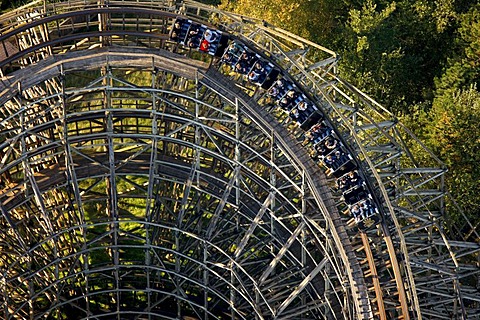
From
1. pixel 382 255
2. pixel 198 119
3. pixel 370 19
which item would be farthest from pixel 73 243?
pixel 370 19

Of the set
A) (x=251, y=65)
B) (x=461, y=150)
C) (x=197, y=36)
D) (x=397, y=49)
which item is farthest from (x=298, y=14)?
(x=197, y=36)

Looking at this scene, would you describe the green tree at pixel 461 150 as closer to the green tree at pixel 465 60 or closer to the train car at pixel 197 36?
the green tree at pixel 465 60

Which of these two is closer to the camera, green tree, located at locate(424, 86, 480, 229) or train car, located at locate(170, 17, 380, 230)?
train car, located at locate(170, 17, 380, 230)


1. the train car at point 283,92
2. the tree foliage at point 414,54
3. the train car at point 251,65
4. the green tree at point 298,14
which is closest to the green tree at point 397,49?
the tree foliage at point 414,54

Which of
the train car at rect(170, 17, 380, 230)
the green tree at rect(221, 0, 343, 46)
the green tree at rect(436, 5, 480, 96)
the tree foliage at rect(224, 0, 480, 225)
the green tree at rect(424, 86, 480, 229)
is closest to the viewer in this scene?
the train car at rect(170, 17, 380, 230)

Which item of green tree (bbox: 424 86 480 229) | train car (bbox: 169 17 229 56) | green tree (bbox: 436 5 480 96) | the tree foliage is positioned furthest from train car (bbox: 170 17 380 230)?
green tree (bbox: 436 5 480 96)

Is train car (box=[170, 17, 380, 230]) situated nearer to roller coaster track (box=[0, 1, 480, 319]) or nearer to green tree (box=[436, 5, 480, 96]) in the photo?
roller coaster track (box=[0, 1, 480, 319])

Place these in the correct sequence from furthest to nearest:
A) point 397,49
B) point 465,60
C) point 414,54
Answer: point 414,54 → point 397,49 → point 465,60

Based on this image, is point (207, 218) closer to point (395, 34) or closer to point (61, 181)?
point (61, 181)

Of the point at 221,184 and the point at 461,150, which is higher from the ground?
the point at 461,150

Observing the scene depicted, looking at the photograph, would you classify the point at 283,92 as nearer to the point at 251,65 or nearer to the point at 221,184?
the point at 251,65

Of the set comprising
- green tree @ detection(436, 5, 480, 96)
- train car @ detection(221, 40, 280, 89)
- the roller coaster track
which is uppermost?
green tree @ detection(436, 5, 480, 96)
